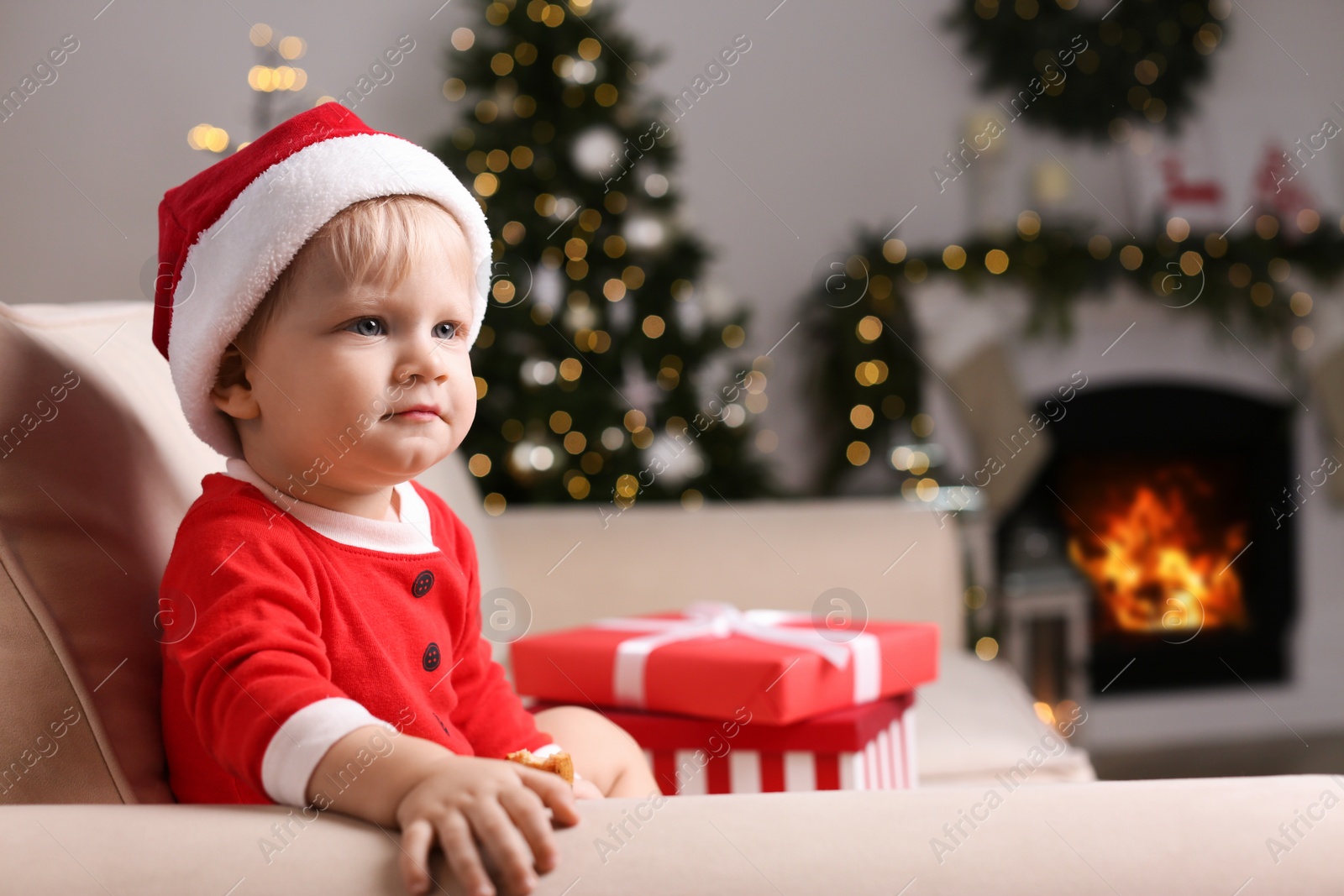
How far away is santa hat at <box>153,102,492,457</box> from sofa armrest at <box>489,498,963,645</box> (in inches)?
35.3

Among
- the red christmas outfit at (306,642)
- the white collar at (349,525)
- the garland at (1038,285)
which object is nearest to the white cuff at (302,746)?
→ the red christmas outfit at (306,642)

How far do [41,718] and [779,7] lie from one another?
317 cm

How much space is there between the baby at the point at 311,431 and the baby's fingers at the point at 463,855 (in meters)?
0.09

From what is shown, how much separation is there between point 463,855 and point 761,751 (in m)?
0.51

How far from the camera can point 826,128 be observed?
3316 mm

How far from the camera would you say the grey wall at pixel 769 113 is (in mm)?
2891

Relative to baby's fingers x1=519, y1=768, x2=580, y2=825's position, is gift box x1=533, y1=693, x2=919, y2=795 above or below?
below

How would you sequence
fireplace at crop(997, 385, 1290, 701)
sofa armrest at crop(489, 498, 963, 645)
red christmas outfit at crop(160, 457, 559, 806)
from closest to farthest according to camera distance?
red christmas outfit at crop(160, 457, 559, 806) < sofa armrest at crop(489, 498, 963, 645) < fireplace at crop(997, 385, 1290, 701)

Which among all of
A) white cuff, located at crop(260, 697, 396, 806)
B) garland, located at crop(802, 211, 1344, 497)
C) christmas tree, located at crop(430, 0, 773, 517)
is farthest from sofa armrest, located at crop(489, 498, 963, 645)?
garland, located at crop(802, 211, 1344, 497)

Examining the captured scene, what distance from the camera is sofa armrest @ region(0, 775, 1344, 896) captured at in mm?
444

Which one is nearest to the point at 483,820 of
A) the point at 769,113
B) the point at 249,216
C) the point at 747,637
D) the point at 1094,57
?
the point at 249,216

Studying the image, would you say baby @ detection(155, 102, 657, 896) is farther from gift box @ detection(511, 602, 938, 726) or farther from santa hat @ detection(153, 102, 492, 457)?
gift box @ detection(511, 602, 938, 726)

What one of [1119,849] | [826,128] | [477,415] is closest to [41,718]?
[1119,849]

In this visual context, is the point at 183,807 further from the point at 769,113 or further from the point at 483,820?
the point at 769,113
